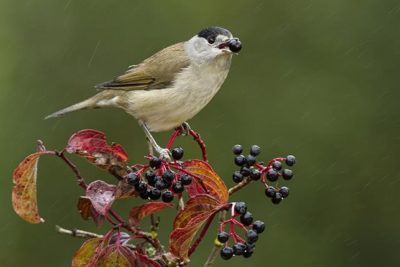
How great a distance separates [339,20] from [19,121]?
331 centimetres

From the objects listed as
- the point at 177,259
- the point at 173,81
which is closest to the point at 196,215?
the point at 177,259

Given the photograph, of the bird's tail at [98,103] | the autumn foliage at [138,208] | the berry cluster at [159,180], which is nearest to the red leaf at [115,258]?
the autumn foliage at [138,208]

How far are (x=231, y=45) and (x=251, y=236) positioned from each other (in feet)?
5.29

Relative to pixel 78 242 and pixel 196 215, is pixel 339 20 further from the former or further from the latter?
pixel 196 215

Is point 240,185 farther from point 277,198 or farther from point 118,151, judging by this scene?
point 118,151

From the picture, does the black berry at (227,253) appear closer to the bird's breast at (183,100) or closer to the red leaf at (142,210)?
the red leaf at (142,210)

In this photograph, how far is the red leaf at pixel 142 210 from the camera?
2.78 metres

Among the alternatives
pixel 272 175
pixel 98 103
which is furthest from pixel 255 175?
pixel 98 103

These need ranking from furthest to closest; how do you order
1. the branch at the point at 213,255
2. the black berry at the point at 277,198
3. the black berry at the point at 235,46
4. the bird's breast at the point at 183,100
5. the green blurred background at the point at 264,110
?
1. the green blurred background at the point at 264,110
2. the bird's breast at the point at 183,100
3. the black berry at the point at 235,46
4. the black berry at the point at 277,198
5. the branch at the point at 213,255

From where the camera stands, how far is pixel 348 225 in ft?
26.1

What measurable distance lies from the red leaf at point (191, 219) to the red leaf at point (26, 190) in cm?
48

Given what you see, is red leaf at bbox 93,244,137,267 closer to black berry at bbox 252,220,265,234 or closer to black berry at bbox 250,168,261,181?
black berry at bbox 252,220,265,234

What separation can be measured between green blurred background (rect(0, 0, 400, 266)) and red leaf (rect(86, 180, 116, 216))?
479cm

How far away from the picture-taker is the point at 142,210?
110 inches
